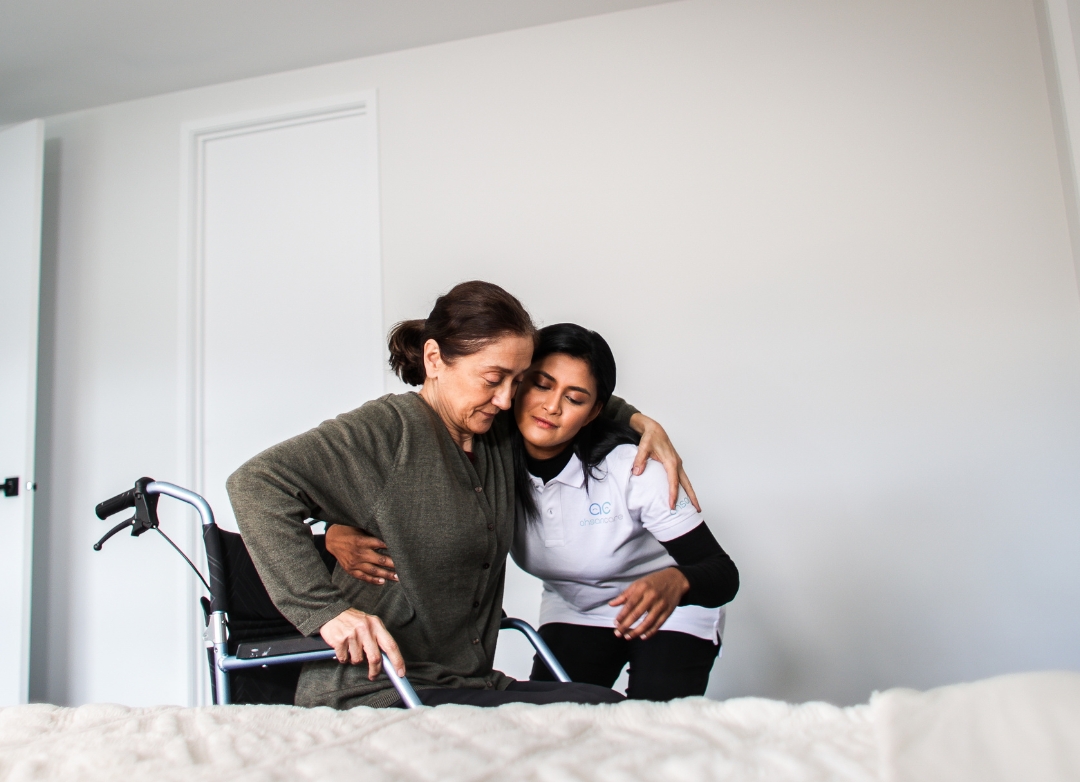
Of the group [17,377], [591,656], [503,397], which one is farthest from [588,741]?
[17,377]

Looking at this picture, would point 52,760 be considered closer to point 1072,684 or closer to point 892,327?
point 1072,684

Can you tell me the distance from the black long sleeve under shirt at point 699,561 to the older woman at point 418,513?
12 cm

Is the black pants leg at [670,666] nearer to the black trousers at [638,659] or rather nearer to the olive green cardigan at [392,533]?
the black trousers at [638,659]

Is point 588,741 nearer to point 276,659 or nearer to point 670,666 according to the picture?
point 276,659

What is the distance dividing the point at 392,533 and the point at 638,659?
701 millimetres

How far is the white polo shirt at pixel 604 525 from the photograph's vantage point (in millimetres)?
1629

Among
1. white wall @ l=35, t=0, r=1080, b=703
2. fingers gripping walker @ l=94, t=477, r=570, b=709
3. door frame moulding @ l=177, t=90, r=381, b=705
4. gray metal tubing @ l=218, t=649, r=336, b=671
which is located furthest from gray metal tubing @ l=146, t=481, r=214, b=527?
door frame moulding @ l=177, t=90, r=381, b=705

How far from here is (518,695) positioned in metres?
1.33

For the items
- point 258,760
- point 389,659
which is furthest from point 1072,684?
point 389,659

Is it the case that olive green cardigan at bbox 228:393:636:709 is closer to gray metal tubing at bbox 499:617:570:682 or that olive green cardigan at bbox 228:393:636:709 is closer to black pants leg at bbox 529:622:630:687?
gray metal tubing at bbox 499:617:570:682

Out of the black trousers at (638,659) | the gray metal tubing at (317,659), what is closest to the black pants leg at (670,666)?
the black trousers at (638,659)

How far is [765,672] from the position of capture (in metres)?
2.48

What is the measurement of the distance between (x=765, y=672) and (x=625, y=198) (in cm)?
173

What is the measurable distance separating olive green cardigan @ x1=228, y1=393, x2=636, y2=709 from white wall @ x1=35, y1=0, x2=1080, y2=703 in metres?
1.29
